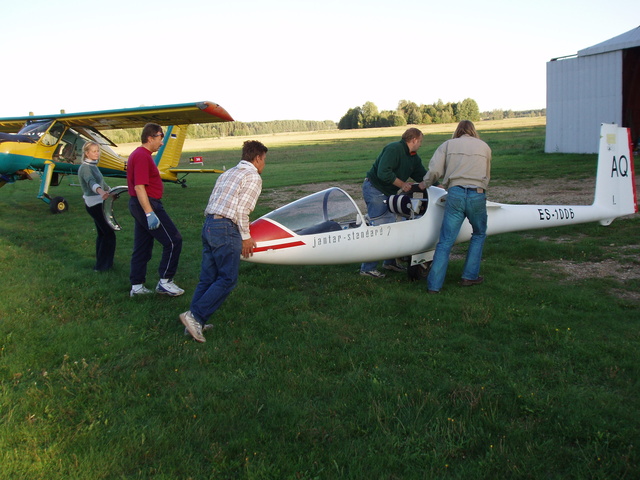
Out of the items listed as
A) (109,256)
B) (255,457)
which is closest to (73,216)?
(109,256)

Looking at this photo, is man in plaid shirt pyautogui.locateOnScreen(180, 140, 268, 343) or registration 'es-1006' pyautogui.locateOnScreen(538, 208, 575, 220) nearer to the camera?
man in plaid shirt pyautogui.locateOnScreen(180, 140, 268, 343)

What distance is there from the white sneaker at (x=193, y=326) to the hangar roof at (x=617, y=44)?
21602 mm

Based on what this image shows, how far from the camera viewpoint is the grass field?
282 centimetres

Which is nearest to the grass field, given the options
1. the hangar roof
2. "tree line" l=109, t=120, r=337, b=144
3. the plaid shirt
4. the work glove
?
the work glove

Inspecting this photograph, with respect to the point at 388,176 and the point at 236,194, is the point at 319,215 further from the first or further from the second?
the point at 236,194

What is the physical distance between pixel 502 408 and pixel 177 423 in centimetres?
217

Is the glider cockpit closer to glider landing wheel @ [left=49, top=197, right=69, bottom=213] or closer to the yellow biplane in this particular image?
the yellow biplane

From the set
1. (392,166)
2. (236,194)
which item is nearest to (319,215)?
(392,166)

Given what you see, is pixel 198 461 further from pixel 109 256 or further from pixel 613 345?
pixel 109 256

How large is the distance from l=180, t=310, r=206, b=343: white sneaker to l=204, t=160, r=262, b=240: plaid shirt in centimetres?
96

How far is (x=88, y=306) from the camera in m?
5.53

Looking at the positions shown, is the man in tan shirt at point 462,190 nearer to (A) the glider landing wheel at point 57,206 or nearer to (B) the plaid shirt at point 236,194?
(B) the plaid shirt at point 236,194

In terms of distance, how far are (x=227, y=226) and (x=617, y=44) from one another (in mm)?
21377

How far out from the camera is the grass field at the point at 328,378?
2.82 m
